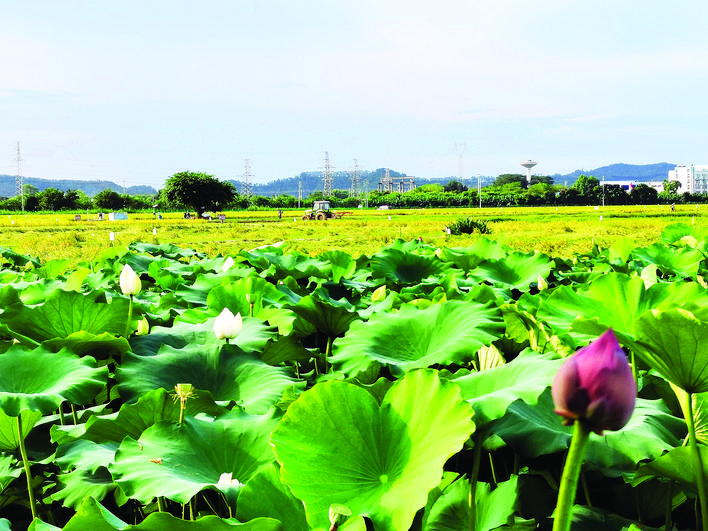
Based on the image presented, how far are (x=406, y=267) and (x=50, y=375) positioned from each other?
1751 mm

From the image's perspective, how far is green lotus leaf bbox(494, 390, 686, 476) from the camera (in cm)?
81

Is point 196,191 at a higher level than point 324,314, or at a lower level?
higher


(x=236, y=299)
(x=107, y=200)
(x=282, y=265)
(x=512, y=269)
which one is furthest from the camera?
(x=107, y=200)

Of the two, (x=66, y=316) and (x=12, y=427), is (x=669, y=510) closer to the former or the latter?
(x=12, y=427)

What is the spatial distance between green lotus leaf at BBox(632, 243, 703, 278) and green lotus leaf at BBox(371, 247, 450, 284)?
971mm

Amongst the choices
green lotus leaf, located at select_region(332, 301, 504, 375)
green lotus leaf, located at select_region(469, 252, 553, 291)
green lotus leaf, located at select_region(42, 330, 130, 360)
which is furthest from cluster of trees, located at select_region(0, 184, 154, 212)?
green lotus leaf, located at select_region(332, 301, 504, 375)

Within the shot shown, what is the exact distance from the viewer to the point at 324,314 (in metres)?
1.61

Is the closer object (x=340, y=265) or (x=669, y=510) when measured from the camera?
(x=669, y=510)

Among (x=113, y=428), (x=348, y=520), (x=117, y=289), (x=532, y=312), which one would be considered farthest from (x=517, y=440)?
(x=117, y=289)

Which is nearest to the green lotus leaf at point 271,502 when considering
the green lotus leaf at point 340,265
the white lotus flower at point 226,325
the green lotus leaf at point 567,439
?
the green lotus leaf at point 567,439

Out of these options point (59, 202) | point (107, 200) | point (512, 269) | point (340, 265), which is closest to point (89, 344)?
point (340, 265)

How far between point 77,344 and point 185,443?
19.4 inches

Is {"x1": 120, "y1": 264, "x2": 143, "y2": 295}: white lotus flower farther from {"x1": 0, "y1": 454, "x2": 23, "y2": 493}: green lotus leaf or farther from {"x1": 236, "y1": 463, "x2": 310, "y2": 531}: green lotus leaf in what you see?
{"x1": 236, "y1": 463, "x2": 310, "y2": 531}: green lotus leaf

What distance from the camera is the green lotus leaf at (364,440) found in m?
0.71
